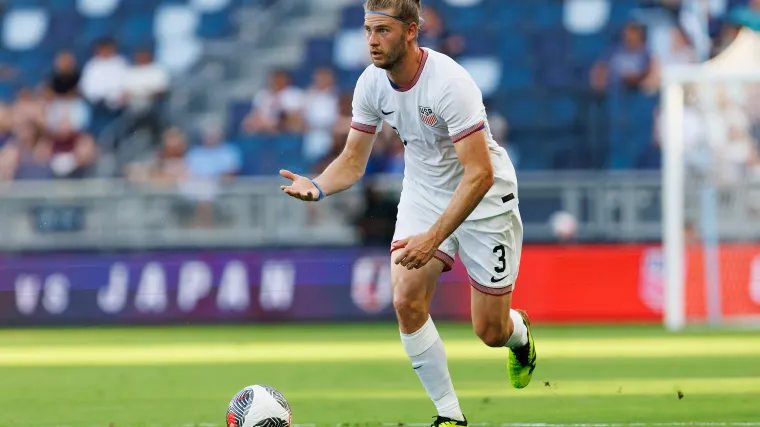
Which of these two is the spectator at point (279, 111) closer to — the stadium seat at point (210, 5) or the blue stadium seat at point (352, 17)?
the blue stadium seat at point (352, 17)

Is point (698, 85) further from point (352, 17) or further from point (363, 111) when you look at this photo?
point (363, 111)

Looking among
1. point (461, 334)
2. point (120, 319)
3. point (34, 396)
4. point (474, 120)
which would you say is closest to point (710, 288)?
point (461, 334)

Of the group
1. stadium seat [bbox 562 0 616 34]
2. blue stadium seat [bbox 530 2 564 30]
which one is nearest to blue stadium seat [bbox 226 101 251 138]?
blue stadium seat [bbox 530 2 564 30]

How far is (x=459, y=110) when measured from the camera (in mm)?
7012

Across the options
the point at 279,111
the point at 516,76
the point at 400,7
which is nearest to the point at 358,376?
the point at 400,7

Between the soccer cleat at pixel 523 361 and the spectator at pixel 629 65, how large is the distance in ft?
37.5

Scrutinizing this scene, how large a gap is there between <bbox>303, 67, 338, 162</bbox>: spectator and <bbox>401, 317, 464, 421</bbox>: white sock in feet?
40.9

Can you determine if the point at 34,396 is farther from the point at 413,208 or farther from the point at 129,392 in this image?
the point at 413,208

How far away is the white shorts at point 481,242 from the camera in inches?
299

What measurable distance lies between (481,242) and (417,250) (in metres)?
1.01

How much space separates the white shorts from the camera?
7.60 metres

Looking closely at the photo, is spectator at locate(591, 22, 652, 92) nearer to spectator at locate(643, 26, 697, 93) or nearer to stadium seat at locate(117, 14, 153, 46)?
spectator at locate(643, 26, 697, 93)

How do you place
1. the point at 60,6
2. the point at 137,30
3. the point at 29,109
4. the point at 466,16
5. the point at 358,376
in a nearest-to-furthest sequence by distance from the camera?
the point at 358,376 < the point at 29,109 < the point at 466,16 < the point at 137,30 < the point at 60,6

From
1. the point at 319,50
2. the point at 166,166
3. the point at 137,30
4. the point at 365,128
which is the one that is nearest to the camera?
the point at 365,128
